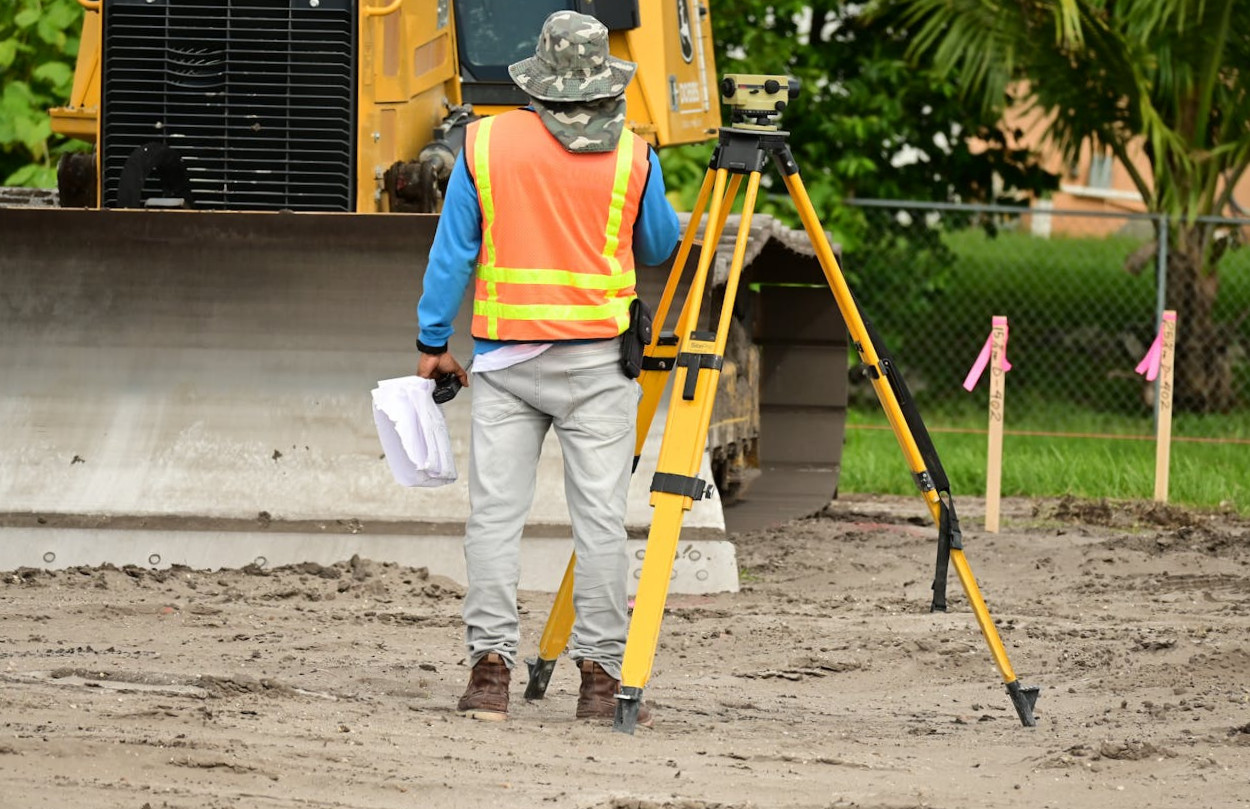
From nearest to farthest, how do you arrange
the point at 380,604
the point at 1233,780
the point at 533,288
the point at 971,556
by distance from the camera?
1. the point at 1233,780
2. the point at 533,288
3. the point at 380,604
4. the point at 971,556

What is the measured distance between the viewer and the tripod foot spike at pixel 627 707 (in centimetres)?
462

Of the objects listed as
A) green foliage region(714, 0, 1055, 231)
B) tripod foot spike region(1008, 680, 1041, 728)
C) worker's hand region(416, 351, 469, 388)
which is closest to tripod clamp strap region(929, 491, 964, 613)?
tripod foot spike region(1008, 680, 1041, 728)

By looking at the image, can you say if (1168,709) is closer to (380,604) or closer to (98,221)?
(380,604)

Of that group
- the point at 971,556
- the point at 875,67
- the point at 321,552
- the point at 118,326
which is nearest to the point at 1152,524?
the point at 971,556

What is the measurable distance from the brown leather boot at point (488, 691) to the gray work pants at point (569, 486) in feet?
0.09

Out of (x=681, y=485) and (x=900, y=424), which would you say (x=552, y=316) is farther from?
(x=900, y=424)

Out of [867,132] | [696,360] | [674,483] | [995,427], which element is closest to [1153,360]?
[995,427]

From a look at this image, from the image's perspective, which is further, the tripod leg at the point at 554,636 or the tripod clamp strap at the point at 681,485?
the tripod leg at the point at 554,636

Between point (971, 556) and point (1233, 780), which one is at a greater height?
point (1233, 780)

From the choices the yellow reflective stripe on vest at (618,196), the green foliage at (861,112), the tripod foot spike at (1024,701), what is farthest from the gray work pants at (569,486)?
the green foliage at (861,112)

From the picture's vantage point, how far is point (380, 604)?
6.55 meters

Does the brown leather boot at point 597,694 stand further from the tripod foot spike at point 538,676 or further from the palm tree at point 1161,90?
the palm tree at point 1161,90

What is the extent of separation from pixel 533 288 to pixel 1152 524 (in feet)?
18.7

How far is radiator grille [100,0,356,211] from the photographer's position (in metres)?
7.16
